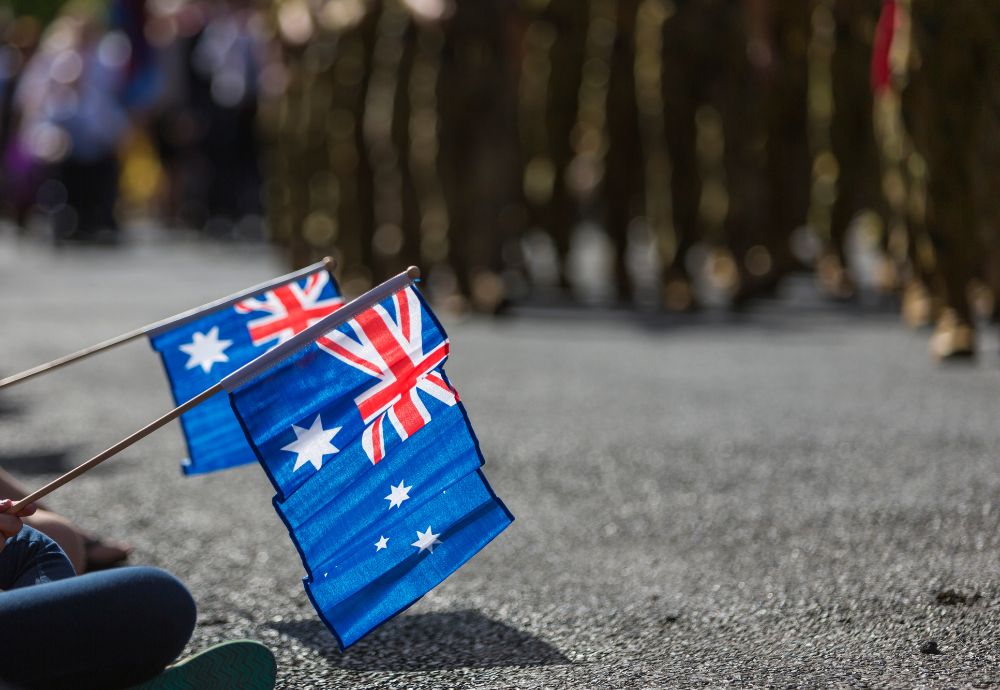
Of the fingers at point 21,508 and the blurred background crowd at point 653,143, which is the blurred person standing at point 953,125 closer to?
the blurred background crowd at point 653,143

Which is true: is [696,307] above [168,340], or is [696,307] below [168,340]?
below

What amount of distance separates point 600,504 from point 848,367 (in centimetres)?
282

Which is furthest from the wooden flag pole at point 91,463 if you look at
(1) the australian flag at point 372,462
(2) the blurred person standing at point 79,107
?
(2) the blurred person standing at point 79,107

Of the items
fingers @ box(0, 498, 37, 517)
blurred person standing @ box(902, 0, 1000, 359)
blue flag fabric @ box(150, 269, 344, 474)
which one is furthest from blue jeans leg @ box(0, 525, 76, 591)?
blurred person standing @ box(902, 0, 1000, 359)

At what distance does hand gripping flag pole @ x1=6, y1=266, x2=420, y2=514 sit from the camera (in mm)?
2982

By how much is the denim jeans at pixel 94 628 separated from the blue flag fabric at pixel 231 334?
101cm

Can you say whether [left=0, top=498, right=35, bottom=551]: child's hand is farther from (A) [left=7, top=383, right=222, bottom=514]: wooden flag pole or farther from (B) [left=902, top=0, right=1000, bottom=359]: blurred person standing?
(B) [left=902, top=0, right=1000, bottom=359]: blurred person standing

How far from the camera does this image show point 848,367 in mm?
7492

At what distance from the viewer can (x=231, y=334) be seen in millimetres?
3955

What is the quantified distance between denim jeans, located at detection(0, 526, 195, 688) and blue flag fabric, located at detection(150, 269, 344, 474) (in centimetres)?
101

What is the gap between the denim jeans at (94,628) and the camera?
279cm

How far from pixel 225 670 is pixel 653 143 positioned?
722 cm


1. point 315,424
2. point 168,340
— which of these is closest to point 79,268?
point 168,340

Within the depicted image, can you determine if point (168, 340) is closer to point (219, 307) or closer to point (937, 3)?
point (219, 307)
